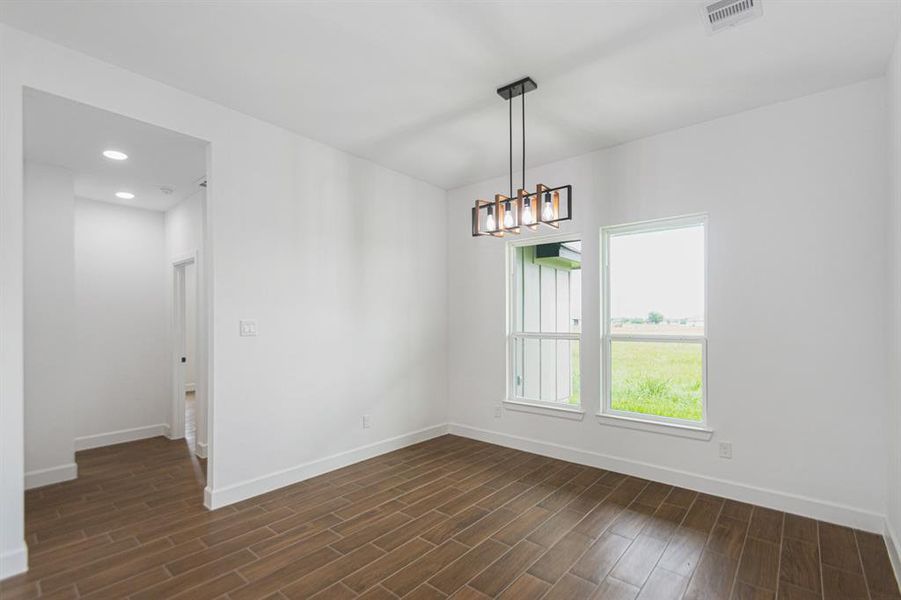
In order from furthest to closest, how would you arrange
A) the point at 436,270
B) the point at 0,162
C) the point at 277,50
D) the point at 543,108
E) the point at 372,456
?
the point at 436,270, the point at 372,456, the point at 543,108, the point at 277,50, the point at 0,162

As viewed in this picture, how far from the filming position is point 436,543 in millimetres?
2738

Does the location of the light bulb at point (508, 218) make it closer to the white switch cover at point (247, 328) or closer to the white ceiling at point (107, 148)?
the white switch cover at point (247, 328)

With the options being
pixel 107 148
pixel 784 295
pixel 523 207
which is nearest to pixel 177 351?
pixel 107 148

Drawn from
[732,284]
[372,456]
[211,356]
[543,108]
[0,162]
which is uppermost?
[543,108]

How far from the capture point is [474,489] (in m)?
3.60

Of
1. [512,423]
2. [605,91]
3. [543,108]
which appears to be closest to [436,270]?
[512,423]

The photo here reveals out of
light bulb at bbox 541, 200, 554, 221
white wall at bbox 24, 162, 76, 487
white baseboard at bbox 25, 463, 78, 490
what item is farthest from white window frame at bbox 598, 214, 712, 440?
white wall at bbox 24, 162, 76, 487

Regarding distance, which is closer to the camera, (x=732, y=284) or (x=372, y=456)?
(x=732, y=284)

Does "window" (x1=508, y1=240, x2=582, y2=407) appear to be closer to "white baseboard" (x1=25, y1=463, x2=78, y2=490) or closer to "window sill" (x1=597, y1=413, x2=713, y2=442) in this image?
"window sill" (x1=597, y1=413, x2=713, y2=442)

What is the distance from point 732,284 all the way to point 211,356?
4105mm

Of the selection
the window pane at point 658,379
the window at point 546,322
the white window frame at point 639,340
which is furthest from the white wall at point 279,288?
the window pane at point 658,379

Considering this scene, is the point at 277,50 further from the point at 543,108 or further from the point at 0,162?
the point at 543,108

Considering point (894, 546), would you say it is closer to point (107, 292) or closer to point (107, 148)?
point (107, 148)

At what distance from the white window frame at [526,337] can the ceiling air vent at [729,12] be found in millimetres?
2177
